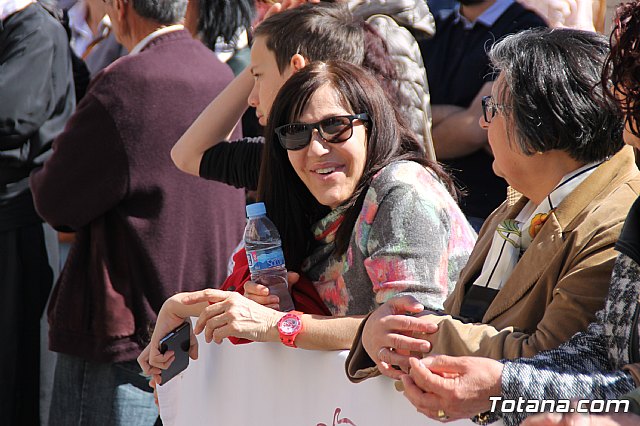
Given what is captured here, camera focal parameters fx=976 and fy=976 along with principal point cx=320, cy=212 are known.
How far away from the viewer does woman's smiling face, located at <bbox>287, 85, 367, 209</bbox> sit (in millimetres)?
2975

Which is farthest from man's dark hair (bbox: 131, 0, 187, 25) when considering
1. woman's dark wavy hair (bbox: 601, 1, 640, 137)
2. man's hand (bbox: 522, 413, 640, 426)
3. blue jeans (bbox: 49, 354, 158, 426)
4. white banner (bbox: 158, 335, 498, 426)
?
man's hand (bbox: 522, 413, 640, 426)

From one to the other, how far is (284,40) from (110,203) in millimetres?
1203

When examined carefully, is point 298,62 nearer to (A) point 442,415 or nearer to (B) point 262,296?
(B) point 262,296

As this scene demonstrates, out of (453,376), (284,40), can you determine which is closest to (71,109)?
(284,40)

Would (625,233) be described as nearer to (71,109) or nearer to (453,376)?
(453,376)

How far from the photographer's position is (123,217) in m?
4.22

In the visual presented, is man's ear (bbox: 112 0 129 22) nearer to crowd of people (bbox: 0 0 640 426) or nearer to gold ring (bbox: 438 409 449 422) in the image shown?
crowd of people (bbox: 0 0 640 426)

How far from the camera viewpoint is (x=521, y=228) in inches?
98.9

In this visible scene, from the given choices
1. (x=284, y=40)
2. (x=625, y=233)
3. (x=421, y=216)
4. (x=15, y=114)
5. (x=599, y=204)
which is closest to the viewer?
(x=625, y=233)

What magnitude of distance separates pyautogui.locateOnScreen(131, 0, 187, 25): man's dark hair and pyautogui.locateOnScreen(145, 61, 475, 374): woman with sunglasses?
1411mm

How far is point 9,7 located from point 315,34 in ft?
8.13

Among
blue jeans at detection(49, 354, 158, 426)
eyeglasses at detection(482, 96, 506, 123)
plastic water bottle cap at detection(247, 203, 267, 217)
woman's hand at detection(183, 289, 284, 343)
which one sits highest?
eyeglasses at detection(482, 96, 506, 123)

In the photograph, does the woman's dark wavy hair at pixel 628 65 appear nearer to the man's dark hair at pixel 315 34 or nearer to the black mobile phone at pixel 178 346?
the man's dark hair at pixel 315 34

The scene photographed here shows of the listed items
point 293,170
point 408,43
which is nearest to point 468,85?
point 408,43
